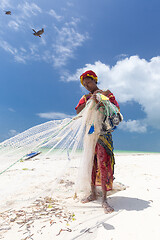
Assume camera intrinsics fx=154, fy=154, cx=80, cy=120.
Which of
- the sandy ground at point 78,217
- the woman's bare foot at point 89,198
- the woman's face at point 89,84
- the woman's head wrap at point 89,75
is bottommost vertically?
the sandy ground at point 78,217

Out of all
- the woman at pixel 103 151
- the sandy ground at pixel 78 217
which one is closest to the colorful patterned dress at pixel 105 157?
the woman at pixel 103 151

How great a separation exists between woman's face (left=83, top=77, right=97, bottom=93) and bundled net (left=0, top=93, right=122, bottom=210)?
0.36 metres

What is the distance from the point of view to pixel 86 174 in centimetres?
250

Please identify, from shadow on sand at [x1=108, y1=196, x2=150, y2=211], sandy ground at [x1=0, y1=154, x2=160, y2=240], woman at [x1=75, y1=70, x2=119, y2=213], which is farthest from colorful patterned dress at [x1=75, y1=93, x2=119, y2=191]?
sandy ground at [x1=0, y1=154, x2=160, y2=240]

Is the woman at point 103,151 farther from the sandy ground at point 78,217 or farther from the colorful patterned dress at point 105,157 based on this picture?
the sandy ground at point 78,217

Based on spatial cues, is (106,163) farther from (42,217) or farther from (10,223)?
(10,223)

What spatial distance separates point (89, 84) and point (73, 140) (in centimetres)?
96

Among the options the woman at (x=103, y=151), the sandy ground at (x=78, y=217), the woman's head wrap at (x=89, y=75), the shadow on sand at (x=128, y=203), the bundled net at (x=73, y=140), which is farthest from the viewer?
the woman's head wrap at (x=89, y=75)

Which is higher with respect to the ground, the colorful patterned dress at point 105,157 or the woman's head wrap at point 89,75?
the woman's head wrap at point 89,75

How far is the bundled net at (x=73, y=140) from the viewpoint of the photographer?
212cm

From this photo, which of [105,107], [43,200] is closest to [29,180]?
[43,200]

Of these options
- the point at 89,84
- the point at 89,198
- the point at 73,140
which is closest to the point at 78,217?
the point at 89,198

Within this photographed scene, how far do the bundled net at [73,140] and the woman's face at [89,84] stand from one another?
360 mm

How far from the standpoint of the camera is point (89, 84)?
2570mm
